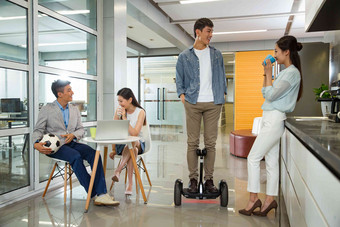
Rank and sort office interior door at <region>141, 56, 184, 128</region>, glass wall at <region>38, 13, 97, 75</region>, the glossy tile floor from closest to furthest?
the glossy tile floor, glass wall at <region>38, 13, 97, 75</region>, office interior door at <region>141, 56, 184, 128</region>

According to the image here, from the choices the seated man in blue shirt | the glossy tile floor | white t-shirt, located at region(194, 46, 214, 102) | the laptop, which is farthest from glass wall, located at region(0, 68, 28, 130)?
white t-shirt, located at region(194, 46, 214, 102)

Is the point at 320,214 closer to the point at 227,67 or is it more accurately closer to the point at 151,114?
the point at 151,114

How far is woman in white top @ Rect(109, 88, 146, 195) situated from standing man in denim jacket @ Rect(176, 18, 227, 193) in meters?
0.66

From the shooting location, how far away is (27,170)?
141 inches

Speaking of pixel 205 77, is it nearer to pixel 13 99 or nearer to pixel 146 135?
pixel 146 135

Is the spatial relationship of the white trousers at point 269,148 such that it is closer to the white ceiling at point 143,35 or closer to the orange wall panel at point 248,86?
the white ceiling at point 143,35

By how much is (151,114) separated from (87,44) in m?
6.65

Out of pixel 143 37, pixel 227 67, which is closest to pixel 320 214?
pixel 143 37

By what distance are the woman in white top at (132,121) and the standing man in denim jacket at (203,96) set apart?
0.66m

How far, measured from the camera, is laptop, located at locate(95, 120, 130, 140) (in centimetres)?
306

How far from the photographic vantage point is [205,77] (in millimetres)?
3154

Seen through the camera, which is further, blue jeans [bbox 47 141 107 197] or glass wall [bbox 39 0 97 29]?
glass wall [bbox 39 0 97 29]

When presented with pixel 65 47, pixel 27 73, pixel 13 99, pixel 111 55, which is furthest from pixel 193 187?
pixel 111 55

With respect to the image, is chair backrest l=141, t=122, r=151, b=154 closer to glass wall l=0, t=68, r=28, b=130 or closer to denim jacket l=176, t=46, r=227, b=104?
denim jacket l=176, t=46, r=227, b=104
